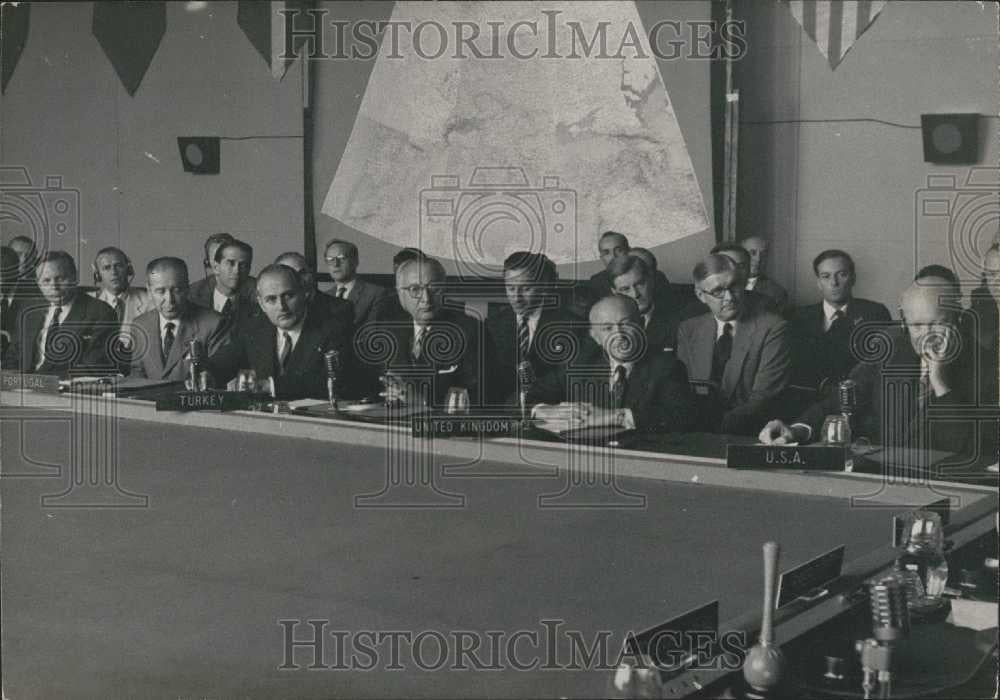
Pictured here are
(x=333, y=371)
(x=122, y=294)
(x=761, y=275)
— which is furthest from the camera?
(x=122, y=294)

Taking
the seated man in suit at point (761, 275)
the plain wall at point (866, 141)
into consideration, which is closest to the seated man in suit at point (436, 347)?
the seated man in suit at point (761, 275)

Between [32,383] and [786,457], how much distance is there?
302 cm

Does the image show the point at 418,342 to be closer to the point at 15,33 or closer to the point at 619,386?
the point at 619,386

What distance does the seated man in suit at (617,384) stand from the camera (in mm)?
3684

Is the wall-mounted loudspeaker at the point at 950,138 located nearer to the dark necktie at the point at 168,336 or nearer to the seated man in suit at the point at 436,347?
the seated man in suit at the point at 436,347

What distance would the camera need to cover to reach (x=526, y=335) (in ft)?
17.0

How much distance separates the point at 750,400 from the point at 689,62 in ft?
7.84

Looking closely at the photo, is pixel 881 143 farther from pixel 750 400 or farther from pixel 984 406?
pixel 984 406

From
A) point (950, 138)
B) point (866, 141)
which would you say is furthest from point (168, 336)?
point (950, 138)

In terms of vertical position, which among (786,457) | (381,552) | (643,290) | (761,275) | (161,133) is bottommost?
(381,552)

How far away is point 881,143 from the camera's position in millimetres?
6270

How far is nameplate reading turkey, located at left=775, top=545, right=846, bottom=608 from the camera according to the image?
1900 millimetres

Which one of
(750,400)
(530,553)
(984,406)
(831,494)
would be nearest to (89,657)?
(530,553)

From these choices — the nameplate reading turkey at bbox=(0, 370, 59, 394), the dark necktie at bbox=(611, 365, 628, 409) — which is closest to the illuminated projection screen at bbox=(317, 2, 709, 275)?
the dark necktie at bbox=(611, 365, 628, 409)
